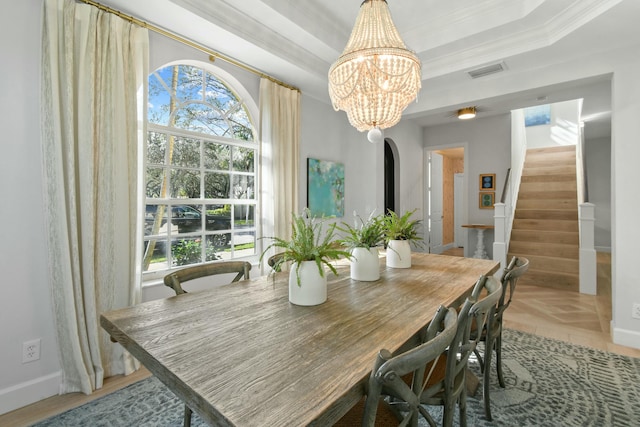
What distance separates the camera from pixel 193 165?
9.02ft

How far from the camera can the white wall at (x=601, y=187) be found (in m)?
6.74

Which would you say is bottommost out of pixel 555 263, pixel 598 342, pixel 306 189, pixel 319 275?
pixel 598 342

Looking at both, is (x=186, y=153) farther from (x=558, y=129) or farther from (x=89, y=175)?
(x=558, y=129)

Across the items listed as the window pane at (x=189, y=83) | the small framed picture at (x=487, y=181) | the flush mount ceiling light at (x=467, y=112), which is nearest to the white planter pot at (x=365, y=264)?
the window pane at (x=189, y=83)

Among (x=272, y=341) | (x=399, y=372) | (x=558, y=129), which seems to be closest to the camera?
(x=399, y=372)

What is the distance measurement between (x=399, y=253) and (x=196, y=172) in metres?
1.92

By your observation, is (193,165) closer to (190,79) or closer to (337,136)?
(190,79)

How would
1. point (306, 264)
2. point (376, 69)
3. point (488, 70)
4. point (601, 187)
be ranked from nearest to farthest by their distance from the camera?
point (306, 264)
point (376, 69)
point (488, 70)
point (601, 187)

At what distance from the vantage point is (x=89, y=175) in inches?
76.0

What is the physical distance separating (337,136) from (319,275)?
3.10m

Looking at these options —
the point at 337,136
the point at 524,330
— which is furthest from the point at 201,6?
the point at 524,330

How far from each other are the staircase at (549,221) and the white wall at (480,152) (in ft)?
2.17

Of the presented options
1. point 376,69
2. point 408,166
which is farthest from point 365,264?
point 408,166

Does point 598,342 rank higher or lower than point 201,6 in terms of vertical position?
lower
